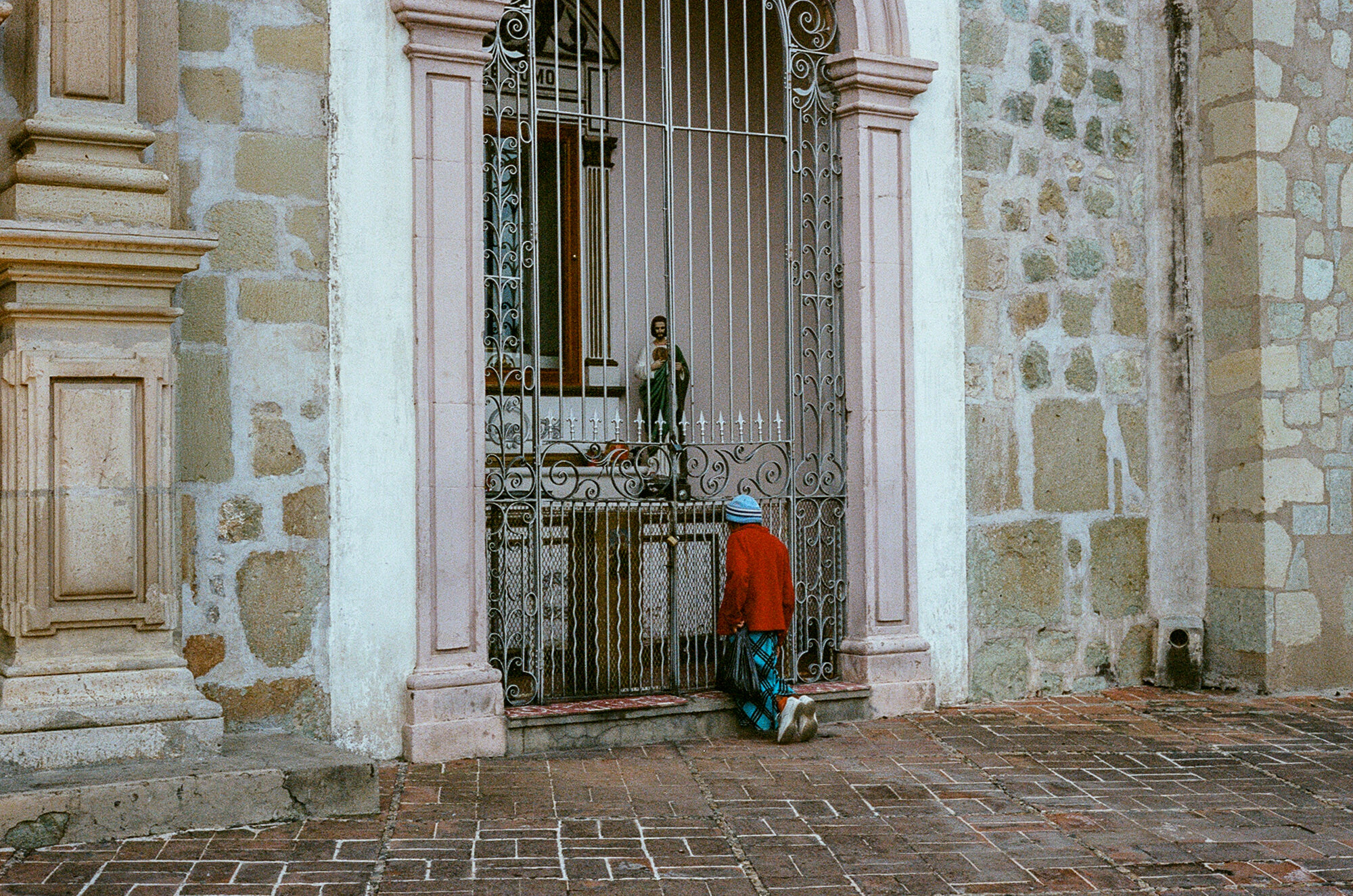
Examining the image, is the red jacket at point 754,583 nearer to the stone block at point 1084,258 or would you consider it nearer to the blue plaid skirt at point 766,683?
the blue plaid skirt at point 766,683

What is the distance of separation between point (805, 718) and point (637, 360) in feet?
11.3

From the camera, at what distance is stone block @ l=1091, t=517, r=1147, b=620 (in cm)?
798

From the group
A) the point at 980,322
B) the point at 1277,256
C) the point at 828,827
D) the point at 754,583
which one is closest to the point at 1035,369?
the point at 980,322

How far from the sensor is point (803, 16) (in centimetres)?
741

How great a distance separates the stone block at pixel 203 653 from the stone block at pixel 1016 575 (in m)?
3.93

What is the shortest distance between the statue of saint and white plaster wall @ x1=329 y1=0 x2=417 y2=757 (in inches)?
67.3

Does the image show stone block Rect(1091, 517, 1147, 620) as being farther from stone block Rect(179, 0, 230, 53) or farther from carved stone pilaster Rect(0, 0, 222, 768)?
stone block Rect(179, 0, 230, 53)

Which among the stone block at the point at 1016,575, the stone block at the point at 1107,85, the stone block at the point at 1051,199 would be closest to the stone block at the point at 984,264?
the stone block at the point at 1051,199

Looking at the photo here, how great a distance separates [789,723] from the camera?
6.45 meters

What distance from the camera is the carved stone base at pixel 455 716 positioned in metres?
5.95

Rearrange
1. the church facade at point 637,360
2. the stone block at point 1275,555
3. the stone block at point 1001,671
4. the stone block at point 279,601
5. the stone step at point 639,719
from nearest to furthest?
the church facade at point 637,360 < the stone block at point 279,601 < the stone step at point 639,719 < the stone block at point 1001,671 < the stone block at point 1275,555

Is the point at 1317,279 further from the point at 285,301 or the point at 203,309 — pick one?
the point at 203,309

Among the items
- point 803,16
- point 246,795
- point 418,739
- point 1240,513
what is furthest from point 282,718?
point 1240,513

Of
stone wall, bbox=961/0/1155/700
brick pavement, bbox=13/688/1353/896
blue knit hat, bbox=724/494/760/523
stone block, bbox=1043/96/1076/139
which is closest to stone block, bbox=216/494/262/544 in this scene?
brick pavement, bbox=13/688/1353/896
